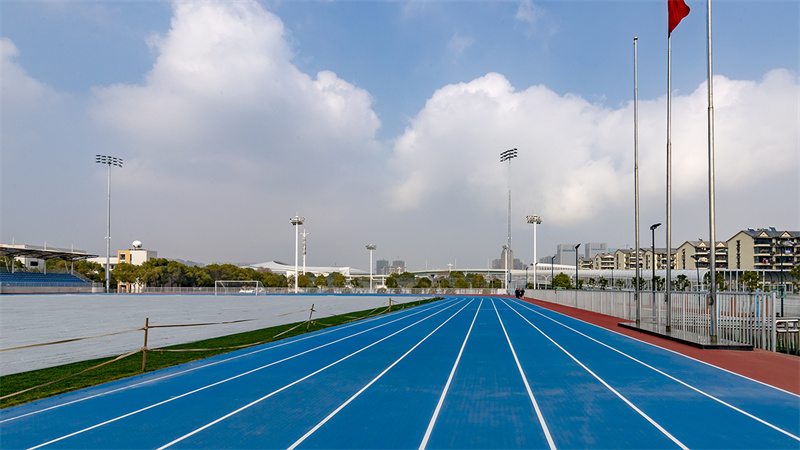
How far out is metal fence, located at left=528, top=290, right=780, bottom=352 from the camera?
44.9 ft

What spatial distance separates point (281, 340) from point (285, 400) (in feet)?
27.0

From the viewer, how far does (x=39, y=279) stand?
249 feet

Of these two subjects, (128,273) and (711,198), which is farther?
(128,273)

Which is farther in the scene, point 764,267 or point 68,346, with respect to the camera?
point 764,267

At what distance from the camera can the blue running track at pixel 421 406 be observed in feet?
20.3

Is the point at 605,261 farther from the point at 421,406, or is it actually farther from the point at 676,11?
the point at 421,406

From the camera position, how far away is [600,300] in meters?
29.2

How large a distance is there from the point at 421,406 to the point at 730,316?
11969 millimetres

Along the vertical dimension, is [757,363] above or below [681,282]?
above

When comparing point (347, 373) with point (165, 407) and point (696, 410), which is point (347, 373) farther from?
point (696, 410)

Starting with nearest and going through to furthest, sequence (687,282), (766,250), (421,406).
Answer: (421,406)
(687,282)
(766,250)

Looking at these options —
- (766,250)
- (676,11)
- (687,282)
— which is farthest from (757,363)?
(766,250)

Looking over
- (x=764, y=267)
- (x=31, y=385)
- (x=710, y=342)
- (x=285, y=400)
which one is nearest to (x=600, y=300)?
(x=710, y=342)

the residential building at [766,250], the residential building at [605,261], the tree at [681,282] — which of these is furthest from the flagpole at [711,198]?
the residential building at [605,261]
